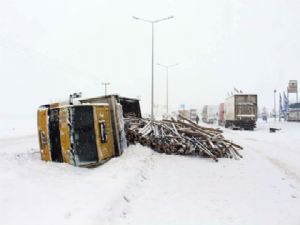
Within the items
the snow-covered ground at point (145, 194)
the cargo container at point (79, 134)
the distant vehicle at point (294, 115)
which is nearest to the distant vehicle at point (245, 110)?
the snow-covered ground at point (145, 194)

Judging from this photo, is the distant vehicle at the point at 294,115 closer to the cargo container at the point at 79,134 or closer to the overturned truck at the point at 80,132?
the overturned truck at the point at 80,132

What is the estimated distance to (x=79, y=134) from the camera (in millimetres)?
9398

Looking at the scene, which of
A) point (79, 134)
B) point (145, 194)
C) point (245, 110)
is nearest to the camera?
point (145, 194)

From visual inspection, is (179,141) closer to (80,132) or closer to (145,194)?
(80,132)

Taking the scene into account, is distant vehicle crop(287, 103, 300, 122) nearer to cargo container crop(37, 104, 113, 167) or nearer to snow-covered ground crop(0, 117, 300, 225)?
snow-covered ground crop(0, 117, 300, 225)

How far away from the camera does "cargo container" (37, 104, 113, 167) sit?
9398mm

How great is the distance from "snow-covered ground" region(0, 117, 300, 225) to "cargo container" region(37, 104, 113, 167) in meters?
0.37

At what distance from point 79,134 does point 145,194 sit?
312 cm

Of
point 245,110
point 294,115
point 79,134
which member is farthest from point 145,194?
point 294,115

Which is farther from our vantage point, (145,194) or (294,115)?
(294,115)

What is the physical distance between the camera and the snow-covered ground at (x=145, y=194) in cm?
534

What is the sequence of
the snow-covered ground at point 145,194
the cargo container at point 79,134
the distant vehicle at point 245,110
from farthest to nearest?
the distant vehicle at point 245,110 < the cargo container at point 79,134 < the snow-covered ground at point 145,194

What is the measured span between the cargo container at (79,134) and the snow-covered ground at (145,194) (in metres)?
0.37

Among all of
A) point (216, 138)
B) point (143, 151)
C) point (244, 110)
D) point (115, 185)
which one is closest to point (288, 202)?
point (115, 185)
